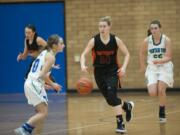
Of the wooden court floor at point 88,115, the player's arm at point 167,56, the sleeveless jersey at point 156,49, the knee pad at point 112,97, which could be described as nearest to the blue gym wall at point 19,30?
the wooden court floor at point 88,115

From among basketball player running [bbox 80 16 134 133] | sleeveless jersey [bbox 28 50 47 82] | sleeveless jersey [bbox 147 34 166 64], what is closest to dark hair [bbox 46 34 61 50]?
sleeveless jersey [bbox 28 50 47 82]

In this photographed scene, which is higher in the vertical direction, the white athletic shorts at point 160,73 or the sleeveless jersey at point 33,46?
the sleeveless jersey at point 33,46

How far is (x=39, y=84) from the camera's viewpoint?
732cm

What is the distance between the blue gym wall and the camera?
1567 cm

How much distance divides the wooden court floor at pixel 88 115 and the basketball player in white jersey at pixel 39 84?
2.68ft

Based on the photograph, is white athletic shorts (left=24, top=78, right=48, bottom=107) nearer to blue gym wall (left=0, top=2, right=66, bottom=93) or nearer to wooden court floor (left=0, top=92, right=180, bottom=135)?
wooden court floor (left=0, top=92, right=180, bottom=135)

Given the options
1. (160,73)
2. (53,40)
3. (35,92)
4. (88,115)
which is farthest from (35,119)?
(88,115)

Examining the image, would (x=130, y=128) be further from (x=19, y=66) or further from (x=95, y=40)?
(x=19, y=66)

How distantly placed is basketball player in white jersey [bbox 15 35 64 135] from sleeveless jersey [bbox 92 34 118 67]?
0.96 meters

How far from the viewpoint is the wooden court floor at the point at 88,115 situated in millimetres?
8212

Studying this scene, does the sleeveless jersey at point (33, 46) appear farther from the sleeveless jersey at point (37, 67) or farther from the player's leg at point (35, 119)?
the player's leg at point (35, 119)

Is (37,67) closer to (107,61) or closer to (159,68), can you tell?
(107,61)

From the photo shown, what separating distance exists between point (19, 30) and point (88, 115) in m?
6.40

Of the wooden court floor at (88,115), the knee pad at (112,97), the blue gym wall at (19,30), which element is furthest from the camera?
the blue gym wall at (19,30)
